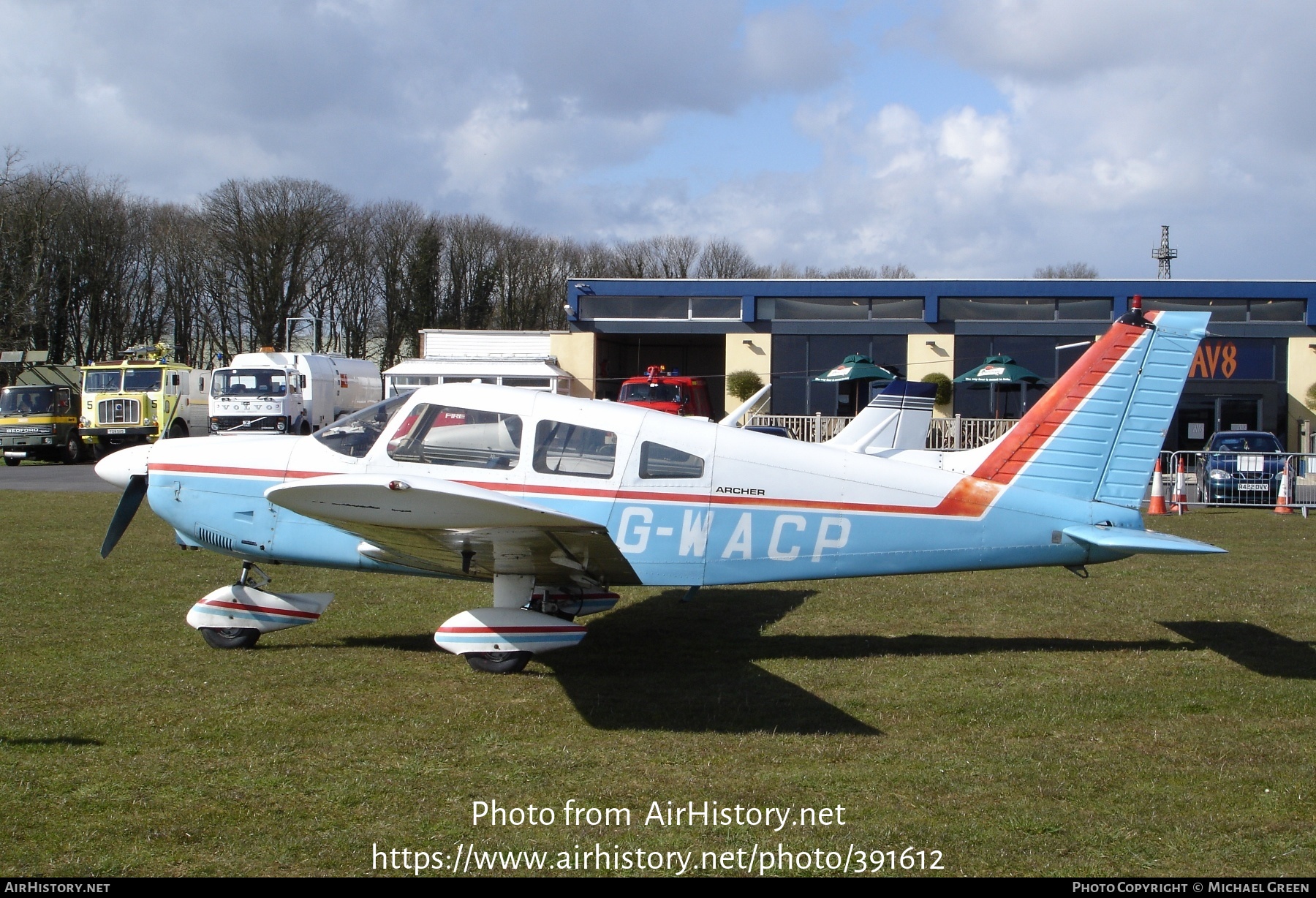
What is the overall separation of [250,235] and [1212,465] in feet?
154

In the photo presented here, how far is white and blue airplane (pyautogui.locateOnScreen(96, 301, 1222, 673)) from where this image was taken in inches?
267

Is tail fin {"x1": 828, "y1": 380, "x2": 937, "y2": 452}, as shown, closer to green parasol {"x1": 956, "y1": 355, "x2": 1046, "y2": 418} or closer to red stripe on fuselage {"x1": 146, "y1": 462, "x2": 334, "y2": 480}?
red stripe on fuselage {"x1": 146, "y1": 462, "x2": 334, "y2": 480}

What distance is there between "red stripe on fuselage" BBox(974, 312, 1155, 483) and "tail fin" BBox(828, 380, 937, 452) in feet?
24.3

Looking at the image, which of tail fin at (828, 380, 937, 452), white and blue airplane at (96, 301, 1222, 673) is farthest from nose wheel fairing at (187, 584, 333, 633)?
tail fin at (828, 380, 937, 452)

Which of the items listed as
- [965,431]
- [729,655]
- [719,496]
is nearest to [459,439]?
[719,496]

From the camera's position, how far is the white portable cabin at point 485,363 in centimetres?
2931

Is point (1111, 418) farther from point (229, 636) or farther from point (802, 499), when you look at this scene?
point (229, 636)

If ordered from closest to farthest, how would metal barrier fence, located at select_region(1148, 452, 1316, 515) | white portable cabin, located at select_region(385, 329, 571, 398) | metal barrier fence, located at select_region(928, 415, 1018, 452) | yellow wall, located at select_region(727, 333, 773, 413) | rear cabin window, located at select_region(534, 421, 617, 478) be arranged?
rear cabin window, located at select_region(534, 421, 617, 478), metal barrier fence, located at select_region(1148, 452, 1316, 515), metal barrier fence, located at select_region(928, 415, 1018, 452), white portable cabin, located at select_region(385, 329, 571, 398), yellow wall, located at select_region(727, 333, 773, 413)

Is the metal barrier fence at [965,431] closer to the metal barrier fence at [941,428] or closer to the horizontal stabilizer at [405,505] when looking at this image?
the metal barrier fence at [941,428]

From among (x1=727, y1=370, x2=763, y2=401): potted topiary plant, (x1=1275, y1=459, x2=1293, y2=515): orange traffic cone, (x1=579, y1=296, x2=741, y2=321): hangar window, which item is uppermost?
(x1=579, y1=296, x2=741, y2=321): hangar window

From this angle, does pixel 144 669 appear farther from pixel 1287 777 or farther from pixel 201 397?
pixel 201 397

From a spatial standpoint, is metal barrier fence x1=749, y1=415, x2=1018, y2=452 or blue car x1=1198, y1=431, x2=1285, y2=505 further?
metal barrier fence x1=749, y1=415, x2=1018, y2=452

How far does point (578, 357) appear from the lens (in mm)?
32812

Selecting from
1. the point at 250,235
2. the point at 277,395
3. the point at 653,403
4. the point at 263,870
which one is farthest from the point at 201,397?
the point at 263,870
